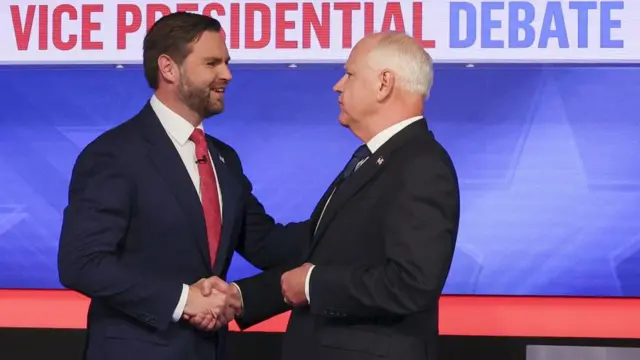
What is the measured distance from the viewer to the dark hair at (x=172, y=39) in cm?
256

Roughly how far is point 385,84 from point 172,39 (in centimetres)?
61

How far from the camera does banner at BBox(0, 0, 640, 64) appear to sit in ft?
10.8

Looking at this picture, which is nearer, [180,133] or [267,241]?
[180,133]

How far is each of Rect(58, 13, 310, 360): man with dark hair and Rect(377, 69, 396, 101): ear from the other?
50 cm

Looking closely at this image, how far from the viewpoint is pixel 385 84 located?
2.26 m

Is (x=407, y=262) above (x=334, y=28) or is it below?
below

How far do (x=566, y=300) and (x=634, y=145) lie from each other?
0.54 metres

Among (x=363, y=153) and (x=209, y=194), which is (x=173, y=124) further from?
(x=363, y=153)

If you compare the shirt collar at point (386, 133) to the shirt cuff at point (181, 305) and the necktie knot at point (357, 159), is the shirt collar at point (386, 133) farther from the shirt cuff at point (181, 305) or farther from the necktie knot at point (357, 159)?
the shirt cuff at point (181, 305)

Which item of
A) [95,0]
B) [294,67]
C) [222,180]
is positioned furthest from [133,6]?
[222,180]

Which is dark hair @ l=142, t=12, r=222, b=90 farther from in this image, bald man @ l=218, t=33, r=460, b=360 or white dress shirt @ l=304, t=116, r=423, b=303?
white dress shirt @ l=304, t=116, r=423, b=303

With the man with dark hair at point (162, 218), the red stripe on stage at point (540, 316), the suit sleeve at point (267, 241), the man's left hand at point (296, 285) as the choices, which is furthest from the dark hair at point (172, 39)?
the red stripe on stage at point (540, 316)

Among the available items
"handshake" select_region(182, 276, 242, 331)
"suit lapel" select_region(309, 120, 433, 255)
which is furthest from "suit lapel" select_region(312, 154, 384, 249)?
"handshake" select_region(182, 276, 242, 331)

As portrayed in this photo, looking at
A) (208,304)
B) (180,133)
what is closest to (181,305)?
(208,304)
